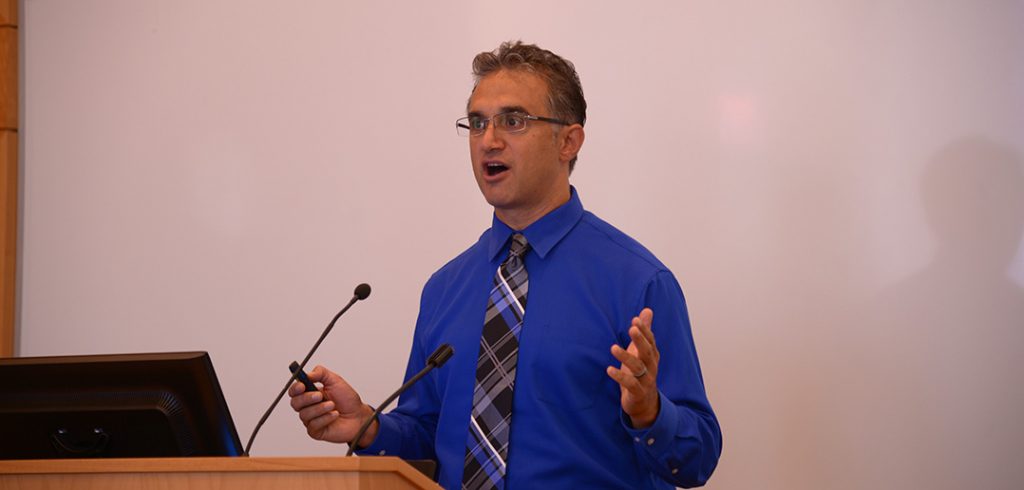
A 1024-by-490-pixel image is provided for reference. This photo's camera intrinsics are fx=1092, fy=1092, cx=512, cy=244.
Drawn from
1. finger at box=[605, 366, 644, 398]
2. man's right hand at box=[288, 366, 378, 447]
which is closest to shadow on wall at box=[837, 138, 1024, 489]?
finger at box=[605, 366, 644, 398]

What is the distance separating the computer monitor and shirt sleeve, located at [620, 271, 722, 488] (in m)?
0.72

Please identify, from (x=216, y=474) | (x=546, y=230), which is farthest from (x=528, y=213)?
(x=216, y=474)

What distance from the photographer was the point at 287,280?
3432mm

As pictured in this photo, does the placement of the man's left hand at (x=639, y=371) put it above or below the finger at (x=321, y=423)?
above

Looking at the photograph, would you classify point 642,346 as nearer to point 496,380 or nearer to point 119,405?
point 496,380

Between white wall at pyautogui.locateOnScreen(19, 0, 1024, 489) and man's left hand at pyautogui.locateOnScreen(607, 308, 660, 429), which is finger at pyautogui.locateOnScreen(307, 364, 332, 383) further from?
white wall at pyautogui.locateOnScreen(19, 0, 1024, 489)

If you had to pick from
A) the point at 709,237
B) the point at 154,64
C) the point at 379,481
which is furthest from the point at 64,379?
the point at 154,64

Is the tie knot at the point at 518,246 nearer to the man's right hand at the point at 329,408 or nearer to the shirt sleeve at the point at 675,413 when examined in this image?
the shirt sleeve at the point at 675,413

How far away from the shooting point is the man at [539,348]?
81.7 inches

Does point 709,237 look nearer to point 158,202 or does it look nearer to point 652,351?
point 652,351

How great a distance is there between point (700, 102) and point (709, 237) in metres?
0.39

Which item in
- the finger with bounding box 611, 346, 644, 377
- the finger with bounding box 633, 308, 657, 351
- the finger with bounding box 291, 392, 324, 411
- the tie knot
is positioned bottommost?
the finger with bounding box 291, 392, 324, 411

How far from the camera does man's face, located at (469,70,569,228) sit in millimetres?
2299

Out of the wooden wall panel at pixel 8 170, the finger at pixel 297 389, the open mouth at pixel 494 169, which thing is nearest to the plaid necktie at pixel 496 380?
the open mouth at pixel 494 169
